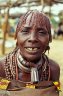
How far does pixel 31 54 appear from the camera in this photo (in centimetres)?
339

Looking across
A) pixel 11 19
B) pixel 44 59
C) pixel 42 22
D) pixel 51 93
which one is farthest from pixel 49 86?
pixel 11 19

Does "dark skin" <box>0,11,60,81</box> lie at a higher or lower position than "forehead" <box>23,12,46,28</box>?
lower

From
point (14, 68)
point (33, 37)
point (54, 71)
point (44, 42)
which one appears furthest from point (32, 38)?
point (54, 71)

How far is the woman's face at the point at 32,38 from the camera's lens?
3354mm

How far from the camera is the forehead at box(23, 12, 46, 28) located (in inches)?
133

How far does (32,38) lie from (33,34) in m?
0.05

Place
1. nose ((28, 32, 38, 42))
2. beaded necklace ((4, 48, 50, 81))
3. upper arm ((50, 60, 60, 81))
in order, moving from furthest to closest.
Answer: upper arm ((50, 60, 60, 81)), beaded necklace ((4, 48, 50, 81)), nose ((28, 32, 38, 42))

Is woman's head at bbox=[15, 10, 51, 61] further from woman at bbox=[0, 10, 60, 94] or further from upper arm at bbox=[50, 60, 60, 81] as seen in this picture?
upper arm at bbox=[50, 60, 60, 81]

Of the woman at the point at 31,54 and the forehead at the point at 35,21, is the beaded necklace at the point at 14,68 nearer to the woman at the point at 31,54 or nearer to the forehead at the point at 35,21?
the woman at the point at 31,54

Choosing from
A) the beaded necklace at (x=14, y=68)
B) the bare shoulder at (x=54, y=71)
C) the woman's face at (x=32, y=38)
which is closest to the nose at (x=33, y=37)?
the woman's face at (x=32, y=38)

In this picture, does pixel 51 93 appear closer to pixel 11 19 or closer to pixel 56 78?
pixel 56 78

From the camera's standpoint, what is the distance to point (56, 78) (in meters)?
3.78

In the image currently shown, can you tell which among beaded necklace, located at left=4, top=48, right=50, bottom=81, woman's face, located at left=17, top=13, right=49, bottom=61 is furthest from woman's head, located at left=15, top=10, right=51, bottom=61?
beaded necklace, located at left=4, top=48, right=50, bottom=81

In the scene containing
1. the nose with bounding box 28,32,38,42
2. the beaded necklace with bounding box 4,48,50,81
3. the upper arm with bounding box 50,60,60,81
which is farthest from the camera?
→ the upper arm with bounding box 50,60,60,81
